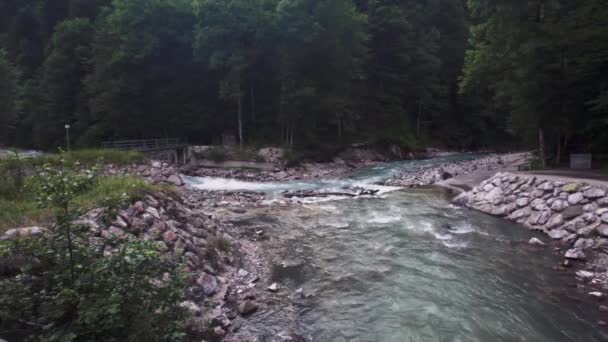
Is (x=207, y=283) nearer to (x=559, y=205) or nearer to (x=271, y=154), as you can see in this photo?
(x=559, y=205)

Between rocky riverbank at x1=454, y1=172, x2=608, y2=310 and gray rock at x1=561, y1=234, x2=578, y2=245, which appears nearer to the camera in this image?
rocky riverbank at x1=454, y1=172, x2=608, y2=310

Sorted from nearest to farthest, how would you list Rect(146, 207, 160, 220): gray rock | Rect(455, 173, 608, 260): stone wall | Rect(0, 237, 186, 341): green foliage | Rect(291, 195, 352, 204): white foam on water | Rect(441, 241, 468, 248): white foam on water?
1. Rect(0, 237, 186, 341): green foliage
2. Rect(146, 207, 160, 220): gray rock
3. Rect(455, 173, 608, 260): stone wall
4. Rect(441, 241, 468, 248): white foam on water
5. Rect(291, 195, 352, 204): white foam on water

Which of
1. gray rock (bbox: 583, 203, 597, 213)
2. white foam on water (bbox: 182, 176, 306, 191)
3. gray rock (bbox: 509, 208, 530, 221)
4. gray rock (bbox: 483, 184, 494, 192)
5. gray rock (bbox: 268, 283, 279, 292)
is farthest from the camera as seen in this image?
white foam on water (bbox: 182, 176, 306, 191)

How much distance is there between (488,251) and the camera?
8609 millimetres

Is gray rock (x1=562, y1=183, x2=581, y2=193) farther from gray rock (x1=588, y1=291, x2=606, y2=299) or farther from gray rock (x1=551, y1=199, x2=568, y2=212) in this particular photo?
gray rock (x1=588, y1=291, x2=606, y2=299)

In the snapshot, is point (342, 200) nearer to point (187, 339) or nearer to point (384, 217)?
point (384, 217)

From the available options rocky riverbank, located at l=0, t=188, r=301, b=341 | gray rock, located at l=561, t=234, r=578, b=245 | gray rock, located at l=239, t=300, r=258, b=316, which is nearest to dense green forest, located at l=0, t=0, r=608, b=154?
gray rock, located at l=561, t=234, r=578, b=245

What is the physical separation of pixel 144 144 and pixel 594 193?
84.5ft

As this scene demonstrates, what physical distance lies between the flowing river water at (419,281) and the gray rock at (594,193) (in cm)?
206

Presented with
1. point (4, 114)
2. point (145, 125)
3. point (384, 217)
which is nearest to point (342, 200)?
point (384, 217)

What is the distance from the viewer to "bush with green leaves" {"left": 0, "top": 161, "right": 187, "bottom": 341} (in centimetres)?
302

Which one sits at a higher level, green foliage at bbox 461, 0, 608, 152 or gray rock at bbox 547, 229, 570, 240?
green foliage at bbox 461, 0, 608, 152

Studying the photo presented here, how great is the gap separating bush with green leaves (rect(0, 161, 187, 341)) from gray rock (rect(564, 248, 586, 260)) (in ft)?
28.2

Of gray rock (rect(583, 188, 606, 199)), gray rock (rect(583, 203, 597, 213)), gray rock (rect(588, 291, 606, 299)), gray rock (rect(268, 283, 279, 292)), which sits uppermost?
gray rock (rect(583, 188, 606, 199))
